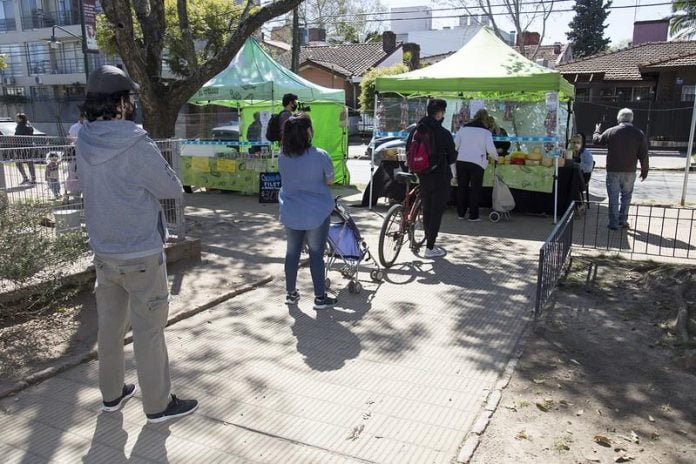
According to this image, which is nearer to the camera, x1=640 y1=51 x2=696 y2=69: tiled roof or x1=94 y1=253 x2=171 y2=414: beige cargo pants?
x1=94 y1=253 x2=171 y2=414: beige cargo pants

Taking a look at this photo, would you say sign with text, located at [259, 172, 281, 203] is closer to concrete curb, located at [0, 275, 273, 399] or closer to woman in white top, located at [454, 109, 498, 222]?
woman in white top, located at [454, 109, 498, 222]

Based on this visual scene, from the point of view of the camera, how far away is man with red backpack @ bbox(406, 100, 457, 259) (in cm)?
672

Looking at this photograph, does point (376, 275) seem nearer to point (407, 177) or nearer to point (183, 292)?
point (407, 177)

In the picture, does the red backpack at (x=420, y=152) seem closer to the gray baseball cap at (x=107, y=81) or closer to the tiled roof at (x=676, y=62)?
the gray baseball cap at (x=107, y=81)

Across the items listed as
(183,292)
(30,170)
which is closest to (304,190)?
(183,292)

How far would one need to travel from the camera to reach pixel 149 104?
814 cm

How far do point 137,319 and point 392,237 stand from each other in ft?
12.8

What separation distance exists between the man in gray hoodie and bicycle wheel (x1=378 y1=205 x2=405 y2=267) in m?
3.48

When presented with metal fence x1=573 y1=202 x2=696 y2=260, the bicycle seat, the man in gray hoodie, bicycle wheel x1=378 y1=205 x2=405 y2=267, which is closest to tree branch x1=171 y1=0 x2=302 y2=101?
the bicycle seat

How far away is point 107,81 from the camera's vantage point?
2986 millimetres

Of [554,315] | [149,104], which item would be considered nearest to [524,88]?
[554,315]

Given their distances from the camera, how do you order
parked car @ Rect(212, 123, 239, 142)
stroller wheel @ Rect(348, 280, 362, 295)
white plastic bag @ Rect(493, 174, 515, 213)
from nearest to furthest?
stroller wheel @ Rect(348, 280, 362, 295)
white plastic bag @ Rect(493, 174, 515, 213)
parked car @ Rect(212, 123, 239, 142)

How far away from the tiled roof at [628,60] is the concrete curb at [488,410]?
28.6m

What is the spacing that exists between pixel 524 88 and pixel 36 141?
9.08m
